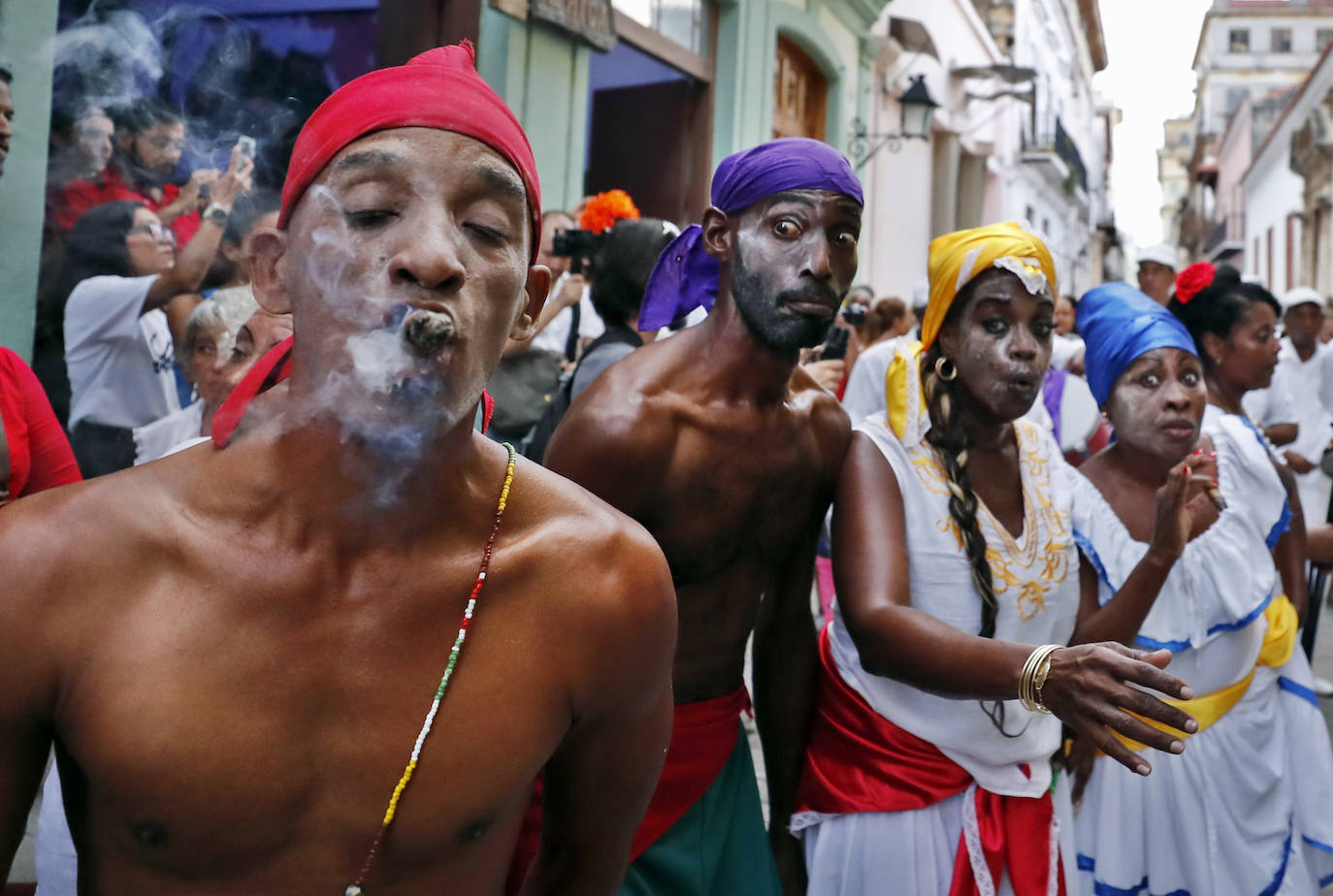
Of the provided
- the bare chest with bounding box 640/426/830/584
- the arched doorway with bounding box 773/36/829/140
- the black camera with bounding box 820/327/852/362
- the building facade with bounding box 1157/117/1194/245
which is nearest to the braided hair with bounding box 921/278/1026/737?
the bare chest with bounding box 640/426/830/584

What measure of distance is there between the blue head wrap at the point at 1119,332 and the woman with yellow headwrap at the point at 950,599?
564 mm

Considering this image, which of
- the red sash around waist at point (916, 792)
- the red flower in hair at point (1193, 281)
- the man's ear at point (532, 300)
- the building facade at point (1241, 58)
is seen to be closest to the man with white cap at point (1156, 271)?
the red flower in hair at point (1193, 281)

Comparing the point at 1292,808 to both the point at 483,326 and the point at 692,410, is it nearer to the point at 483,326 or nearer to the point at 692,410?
the point at 692,410

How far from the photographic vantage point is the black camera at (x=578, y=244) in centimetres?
495

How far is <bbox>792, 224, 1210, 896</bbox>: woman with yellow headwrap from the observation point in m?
2.52

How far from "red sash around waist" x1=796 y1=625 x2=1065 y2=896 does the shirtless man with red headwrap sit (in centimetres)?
125

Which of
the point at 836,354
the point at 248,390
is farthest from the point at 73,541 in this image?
the point at 836,354

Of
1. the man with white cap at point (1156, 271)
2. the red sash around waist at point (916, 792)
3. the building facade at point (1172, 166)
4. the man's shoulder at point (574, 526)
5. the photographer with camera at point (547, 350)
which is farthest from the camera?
the building facade at point (1172, 166)

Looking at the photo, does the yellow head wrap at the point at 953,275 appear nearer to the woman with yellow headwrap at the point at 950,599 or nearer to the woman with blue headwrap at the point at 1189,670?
the woman with yellow headwrap at the point at 950,599

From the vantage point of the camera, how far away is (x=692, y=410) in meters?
2.53

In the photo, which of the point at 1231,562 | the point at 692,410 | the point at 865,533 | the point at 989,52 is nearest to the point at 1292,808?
the point at 1231,562

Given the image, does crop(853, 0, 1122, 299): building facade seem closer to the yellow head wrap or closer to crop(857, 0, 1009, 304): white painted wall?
crop(857, 0, 1009, 304): white painted wall

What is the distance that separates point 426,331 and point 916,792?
1703 millimetres

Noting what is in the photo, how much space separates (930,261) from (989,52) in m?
18.4
